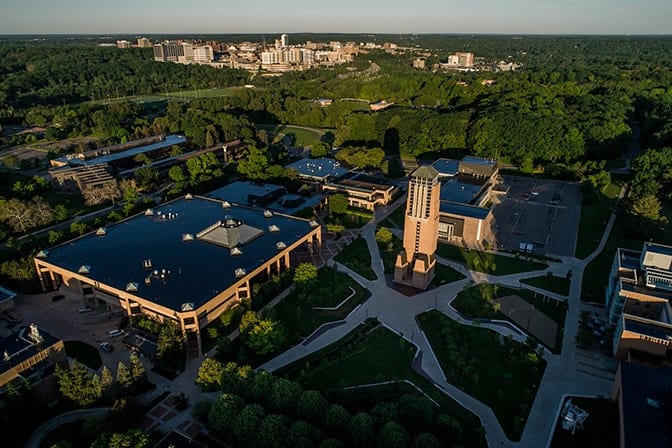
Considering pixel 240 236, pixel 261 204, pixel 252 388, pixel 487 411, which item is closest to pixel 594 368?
pixel 487 411

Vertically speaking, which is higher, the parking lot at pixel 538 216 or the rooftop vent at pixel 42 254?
the rooftop vent at pixel 42 254

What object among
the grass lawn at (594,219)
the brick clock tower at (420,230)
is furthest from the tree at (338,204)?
the grass lawn at (594,219)

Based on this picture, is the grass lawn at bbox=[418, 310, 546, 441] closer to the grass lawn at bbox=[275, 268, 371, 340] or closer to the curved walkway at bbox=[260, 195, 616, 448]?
the curved walkway at bbox=[260, 195, 616, 448]

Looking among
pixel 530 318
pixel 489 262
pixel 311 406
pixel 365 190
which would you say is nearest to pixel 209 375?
pixel 311 406

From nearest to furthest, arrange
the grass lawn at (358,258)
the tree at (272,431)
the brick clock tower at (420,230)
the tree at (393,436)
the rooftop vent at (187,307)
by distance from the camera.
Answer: the tree at (393,436) < the tree at (272,431) < the rooftop vent at (187,307) < the brick clock tower at (420,230) < the grass lawn at (358,258)

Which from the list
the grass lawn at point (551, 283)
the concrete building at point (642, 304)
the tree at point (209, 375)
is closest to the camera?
the tree at point (209, 375)

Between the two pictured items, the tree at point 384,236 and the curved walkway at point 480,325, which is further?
the tree at point 384,236

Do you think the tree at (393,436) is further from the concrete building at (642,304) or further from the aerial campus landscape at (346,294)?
the concrete building at (642,304)
